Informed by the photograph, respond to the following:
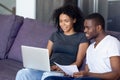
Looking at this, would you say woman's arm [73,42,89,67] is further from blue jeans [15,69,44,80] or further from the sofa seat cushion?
Answer: the sofa seat cushion

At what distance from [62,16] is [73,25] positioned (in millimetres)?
133

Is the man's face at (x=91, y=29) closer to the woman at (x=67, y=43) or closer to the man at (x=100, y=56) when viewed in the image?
the man at (x=100, y=56)

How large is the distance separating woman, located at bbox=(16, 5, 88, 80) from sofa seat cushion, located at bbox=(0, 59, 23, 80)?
19cm

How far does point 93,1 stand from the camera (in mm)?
4020

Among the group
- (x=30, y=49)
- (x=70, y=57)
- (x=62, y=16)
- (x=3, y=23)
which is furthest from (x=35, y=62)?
(x=3, y=23)

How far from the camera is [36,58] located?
2.45 m

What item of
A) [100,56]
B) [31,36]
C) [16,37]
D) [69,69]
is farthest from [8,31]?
[100,56]

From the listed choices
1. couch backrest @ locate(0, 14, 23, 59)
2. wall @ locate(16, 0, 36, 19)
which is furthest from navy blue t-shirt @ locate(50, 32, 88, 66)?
wall @ locate(16, 0, 36, 19)

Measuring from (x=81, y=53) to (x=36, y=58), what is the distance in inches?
17.3

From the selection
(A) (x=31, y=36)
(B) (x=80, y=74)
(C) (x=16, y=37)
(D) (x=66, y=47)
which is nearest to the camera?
(B) (x=80, y=74)

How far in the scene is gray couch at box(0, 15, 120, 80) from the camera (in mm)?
3179

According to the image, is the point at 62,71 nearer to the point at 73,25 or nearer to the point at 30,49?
the point at 30,49

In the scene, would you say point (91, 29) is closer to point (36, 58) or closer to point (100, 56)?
point (100, 56)

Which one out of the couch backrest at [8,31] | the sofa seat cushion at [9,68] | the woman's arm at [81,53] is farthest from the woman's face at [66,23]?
the couch backrest at [8,31]
